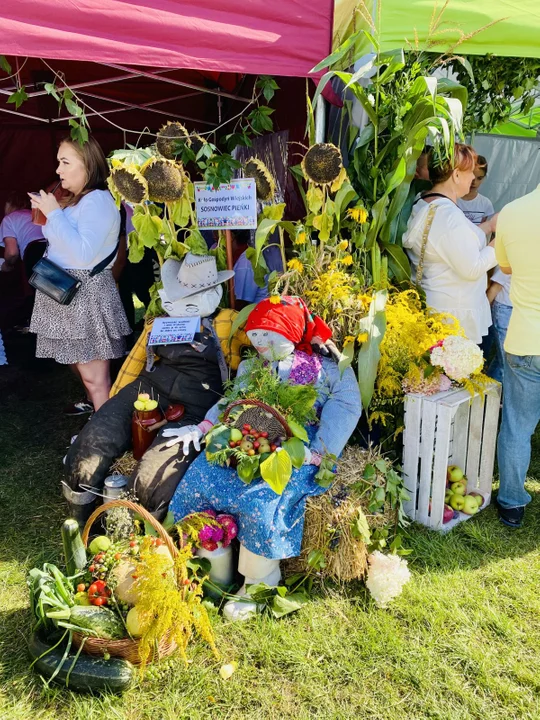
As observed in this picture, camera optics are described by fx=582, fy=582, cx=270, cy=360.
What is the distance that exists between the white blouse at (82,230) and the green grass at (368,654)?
4.80ft

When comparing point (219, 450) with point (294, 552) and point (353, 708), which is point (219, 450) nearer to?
point (294, 552)

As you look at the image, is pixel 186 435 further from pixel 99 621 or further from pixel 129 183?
pixel 129 183

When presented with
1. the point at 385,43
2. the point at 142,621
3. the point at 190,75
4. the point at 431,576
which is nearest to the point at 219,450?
the point at 142,621

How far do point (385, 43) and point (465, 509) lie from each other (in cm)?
243

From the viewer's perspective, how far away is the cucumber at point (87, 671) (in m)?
1.90

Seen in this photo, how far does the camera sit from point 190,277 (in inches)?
118

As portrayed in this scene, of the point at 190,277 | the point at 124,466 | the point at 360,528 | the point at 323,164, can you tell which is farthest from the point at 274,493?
the point at 323,164

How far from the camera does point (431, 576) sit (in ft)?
8.21

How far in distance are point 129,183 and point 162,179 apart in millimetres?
166

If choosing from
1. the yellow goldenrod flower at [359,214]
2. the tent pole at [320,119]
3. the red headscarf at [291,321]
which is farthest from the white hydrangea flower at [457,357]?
the tent pole at [320,119]

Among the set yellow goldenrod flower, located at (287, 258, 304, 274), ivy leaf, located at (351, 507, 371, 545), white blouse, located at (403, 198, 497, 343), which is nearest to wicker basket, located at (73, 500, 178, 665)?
ivy leaf, located at (351, 507, 371, 545)

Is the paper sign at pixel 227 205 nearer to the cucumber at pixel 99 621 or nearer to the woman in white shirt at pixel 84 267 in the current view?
the woman in white shirt at pixel 84 267

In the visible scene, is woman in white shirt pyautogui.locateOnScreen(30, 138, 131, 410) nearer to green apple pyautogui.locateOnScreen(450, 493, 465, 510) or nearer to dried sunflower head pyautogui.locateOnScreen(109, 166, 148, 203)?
dried sunflower head pyautogui.locateOnScreen(109, 166, 148, 203)

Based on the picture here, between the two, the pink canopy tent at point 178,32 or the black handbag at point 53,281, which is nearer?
the pink canopy tent at point 178,32
